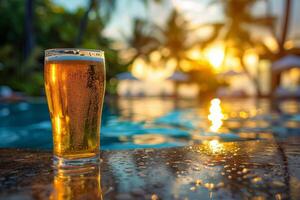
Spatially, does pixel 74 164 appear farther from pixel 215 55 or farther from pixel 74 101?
pixel 215 55

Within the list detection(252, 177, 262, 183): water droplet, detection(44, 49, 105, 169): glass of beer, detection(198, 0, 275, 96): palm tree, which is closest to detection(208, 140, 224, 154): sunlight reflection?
detection(252, 177, 262, 183): water droplet

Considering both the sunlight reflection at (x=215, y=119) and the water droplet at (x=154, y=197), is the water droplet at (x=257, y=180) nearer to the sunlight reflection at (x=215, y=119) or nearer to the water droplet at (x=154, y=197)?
the water droplet at (x=154, y=197)

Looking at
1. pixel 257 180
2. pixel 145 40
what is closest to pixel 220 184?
pixel 257 180

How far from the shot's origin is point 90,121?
64.9 inches

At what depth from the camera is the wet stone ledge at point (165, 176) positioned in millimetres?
1239

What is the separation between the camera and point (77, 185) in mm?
1355

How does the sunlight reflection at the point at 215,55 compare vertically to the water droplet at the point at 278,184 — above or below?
above

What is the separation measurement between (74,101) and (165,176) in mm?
520

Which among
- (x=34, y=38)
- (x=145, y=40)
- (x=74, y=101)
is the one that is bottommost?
(x=74, y=101)

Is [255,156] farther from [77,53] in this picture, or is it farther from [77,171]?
[77,53]

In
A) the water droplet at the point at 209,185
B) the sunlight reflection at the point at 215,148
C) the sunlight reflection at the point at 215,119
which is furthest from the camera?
the sunlight reflection at the point at 215,119

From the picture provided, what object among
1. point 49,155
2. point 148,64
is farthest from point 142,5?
point 49,155

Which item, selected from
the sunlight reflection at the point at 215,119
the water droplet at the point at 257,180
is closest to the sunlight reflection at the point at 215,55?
the sunlight reflection at the point at 215,119

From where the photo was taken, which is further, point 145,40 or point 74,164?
point 145,40
